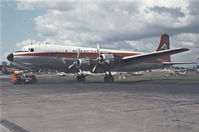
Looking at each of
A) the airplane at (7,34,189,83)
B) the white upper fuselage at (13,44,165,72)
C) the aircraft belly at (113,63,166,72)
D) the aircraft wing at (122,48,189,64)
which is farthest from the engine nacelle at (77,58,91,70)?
the aircraft wing at (122,48,189,64)

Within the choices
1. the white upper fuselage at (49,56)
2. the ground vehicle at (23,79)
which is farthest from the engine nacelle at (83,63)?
the ground vehicle at (23,79)

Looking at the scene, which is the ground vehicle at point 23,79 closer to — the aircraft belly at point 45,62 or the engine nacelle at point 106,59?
the aircraft belly at point 45,62

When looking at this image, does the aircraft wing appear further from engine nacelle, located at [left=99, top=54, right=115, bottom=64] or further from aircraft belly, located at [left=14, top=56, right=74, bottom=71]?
aircraft belly, located at [left=14, top=56, right=74, bottom=71]

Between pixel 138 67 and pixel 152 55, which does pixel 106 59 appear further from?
pixel 138 67

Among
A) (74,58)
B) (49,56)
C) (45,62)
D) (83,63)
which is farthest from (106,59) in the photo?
(45,62)

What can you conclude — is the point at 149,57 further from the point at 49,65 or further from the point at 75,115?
the point at 75,115

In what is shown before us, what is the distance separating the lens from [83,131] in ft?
20.1

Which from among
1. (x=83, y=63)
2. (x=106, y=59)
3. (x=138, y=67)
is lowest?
(x=138, y=67)

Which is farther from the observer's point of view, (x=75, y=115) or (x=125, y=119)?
(x=75, y=115)

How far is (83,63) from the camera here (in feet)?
89.4

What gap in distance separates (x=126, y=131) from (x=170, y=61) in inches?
1311

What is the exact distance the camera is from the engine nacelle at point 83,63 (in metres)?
27.2

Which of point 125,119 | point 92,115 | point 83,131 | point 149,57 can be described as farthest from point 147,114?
point 149,57

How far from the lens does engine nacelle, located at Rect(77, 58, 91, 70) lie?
27.2 meters
